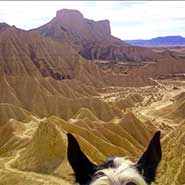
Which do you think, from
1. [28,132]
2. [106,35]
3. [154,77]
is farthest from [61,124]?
[106,35]

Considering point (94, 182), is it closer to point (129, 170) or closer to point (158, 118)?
point (129, 170)

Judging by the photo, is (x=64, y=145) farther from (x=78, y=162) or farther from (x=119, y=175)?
(x=119, y=175)

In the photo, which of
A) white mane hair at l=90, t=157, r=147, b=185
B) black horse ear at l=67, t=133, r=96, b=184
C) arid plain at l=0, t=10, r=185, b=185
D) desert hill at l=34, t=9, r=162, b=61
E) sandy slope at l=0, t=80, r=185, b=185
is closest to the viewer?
white mane hair at l=90, t=157, r=147, b=185

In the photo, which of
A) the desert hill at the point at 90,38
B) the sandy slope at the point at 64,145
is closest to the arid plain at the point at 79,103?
the sandy slope at the point at 64,145

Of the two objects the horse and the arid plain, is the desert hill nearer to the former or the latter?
the arid plain

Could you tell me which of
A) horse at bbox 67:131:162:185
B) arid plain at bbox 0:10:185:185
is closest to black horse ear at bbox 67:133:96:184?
horse at bbox 67:131:162:185

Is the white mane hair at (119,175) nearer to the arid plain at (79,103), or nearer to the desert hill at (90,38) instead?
the arid plain at (79,103)
